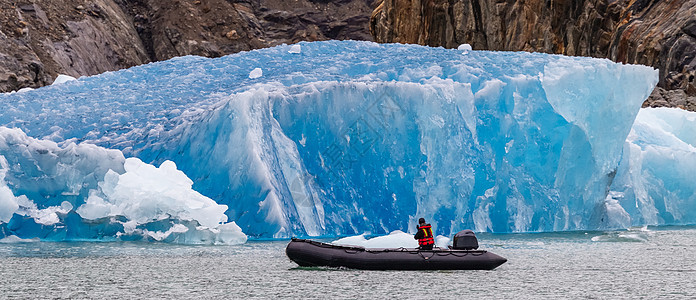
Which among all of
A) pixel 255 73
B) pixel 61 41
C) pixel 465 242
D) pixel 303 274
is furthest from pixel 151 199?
pixel 61 41

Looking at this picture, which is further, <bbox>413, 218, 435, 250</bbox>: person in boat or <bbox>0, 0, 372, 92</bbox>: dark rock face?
<bbox>0, 0, 372, 92</bbox>: dark rock face

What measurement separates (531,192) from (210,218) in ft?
24.0

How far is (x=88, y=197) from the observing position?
17.6 m

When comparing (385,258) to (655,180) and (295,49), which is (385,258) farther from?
(655,180)

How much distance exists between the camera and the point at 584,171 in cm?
2050

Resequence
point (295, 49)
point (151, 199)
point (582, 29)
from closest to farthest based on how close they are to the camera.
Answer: point (151, 199), point (295, 49), point (582, 29)

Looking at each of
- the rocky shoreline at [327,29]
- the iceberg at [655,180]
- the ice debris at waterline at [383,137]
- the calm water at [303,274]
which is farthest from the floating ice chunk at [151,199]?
the rocky shoreline at [327,29]

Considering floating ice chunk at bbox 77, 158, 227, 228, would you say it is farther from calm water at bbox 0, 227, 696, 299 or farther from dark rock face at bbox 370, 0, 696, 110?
dark rock face at bbox 370, 0, 696, 110

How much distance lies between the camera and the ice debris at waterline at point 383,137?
60.7 feet

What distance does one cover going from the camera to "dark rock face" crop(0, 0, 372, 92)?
53031 mm

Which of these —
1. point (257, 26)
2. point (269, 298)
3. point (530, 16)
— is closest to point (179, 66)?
point (269, 298)

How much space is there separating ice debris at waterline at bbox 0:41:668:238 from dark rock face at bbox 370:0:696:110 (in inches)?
572

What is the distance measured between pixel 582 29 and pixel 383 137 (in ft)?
83.4

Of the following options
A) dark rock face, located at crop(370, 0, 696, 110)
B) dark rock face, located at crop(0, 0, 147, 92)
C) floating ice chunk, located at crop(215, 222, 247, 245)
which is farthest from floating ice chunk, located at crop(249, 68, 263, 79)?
dark rock face, located at crop(0, 0, 147, 92)
